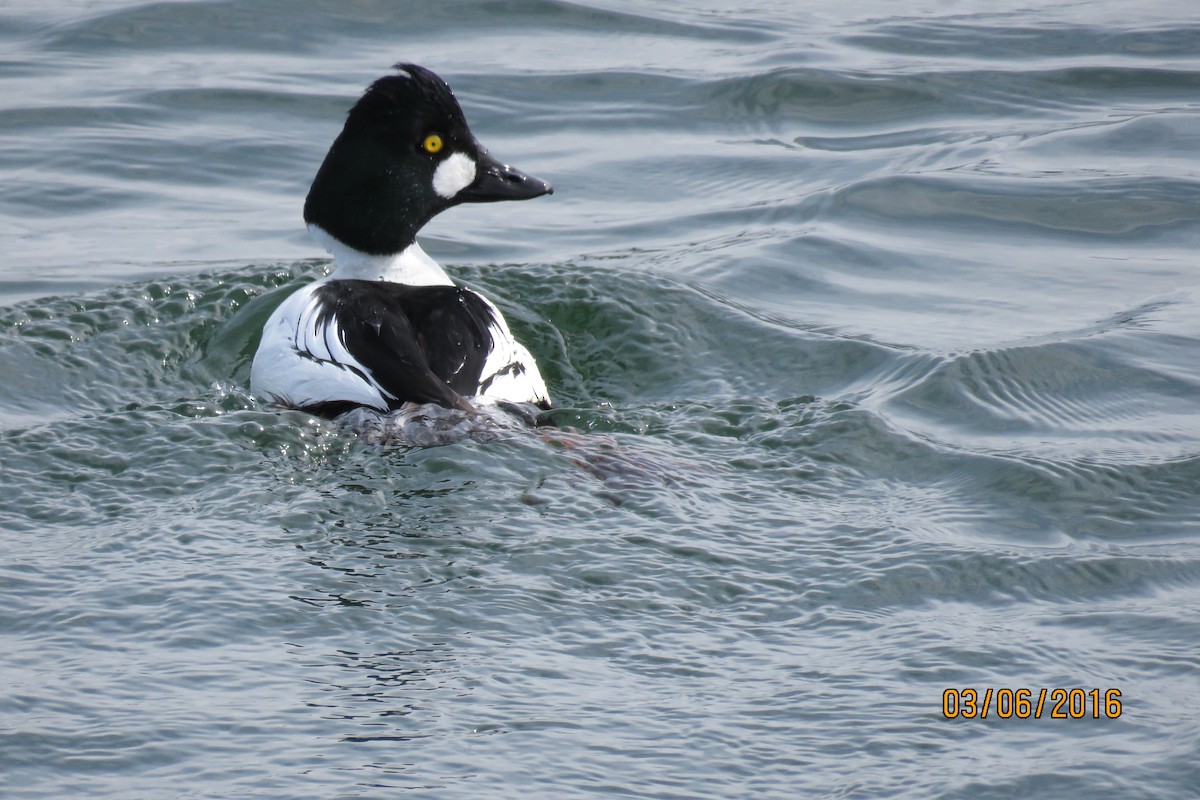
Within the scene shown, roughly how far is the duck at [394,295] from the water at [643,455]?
265 millimetres

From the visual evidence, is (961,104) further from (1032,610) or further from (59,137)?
(1032,610)

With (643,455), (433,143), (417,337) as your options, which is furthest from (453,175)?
(643,455)

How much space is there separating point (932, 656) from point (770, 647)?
15.9 inches

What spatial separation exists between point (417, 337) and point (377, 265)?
1.09m

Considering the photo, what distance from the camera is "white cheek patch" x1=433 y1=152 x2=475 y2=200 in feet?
20.7

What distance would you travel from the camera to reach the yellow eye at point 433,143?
616 cm

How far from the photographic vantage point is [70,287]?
716 centimetres

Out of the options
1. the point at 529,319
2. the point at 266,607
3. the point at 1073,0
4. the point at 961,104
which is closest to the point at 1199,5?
the point at 1073,0
